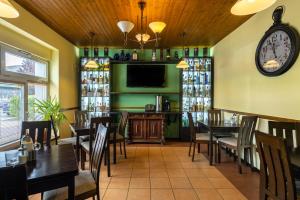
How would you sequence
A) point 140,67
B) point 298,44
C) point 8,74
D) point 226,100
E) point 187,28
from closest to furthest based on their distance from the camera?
point 298,44 → point 8,74 → point 187,28 → point 226,100 → point 140,67

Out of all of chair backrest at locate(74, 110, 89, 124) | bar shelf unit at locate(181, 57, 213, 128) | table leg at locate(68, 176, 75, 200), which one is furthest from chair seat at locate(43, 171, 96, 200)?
bar shelf unit at locate(181, 57, 213, 128)

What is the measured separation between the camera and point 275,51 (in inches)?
121

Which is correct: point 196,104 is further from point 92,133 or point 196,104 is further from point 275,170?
point 275,170

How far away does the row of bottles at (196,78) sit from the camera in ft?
20.1

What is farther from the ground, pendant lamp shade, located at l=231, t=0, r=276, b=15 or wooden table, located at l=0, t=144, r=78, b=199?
Result: pendant lamp shade, located at l=231, t=0, r=276, b=15

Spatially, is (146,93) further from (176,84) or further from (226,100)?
(226,100)

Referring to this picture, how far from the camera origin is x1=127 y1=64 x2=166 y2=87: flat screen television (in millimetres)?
6125

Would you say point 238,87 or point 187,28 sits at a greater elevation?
point 187,28

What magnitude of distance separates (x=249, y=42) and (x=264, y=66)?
0.76m

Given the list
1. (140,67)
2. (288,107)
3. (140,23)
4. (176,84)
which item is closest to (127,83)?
(140,67)

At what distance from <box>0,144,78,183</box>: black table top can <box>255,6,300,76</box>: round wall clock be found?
280cm

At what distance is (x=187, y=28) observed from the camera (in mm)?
4488

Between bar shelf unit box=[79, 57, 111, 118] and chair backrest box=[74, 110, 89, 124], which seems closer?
chair backrest box=[74, 110, 89, 124]

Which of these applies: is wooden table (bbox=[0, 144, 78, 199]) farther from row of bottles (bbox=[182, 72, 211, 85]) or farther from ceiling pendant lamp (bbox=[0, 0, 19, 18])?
row of bottles (bbox=[182, 72, 211, 85])
